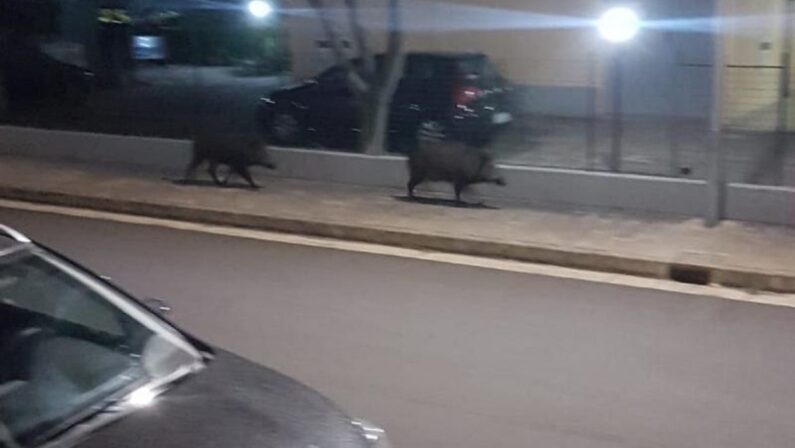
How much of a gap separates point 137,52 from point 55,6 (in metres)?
1.84

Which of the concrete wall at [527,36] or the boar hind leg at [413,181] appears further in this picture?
the concrete wall at [527,36]

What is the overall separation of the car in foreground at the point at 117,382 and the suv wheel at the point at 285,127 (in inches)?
454

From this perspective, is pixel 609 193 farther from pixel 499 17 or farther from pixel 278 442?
pixel 278 442

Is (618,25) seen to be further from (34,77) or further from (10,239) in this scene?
(10,239)

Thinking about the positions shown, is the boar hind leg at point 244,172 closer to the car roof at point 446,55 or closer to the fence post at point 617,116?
the car roof at point 446,55

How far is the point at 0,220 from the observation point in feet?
45.4

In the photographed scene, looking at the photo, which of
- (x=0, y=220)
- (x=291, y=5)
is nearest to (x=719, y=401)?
(x=0, y=220)

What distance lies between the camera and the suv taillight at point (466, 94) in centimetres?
1555

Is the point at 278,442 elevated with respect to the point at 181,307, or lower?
elevated

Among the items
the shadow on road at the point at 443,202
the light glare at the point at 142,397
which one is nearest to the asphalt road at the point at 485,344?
the shadow on road at the point at 443,202

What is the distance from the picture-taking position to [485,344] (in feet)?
29.3

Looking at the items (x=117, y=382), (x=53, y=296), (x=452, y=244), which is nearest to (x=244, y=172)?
(x=452, y=244)

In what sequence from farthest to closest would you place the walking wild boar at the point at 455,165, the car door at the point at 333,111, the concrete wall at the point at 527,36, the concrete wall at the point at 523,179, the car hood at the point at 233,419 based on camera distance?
the concrete wall at the point at 527,36 → the car door at the point at 333,111 → the walking wild boar at the point at 455,165 → the concrete wall at the point at 523,179 → the car hood at the point at 233,419

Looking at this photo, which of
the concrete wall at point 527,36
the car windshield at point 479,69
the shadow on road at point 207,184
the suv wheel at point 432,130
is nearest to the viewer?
the suv wheel at point 432,130
